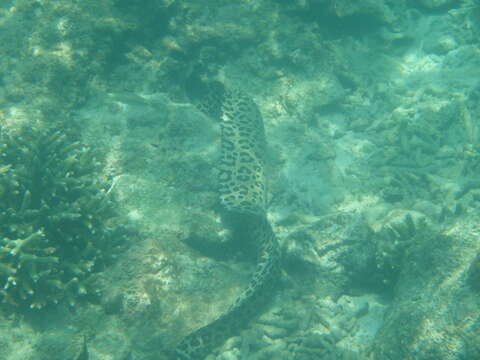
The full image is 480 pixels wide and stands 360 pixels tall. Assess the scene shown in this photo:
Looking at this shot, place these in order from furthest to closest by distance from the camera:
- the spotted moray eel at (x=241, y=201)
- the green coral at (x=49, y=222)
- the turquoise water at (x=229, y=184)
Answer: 1. the spotted moray eel at (x=241, y=201)
2. the turquoise water at (x=229, y=184)
3. the green coral at (x=49, y=222)

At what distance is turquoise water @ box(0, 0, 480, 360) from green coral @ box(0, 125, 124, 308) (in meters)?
0.03

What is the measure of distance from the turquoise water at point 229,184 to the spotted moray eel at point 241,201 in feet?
0.14

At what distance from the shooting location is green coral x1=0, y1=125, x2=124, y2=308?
4.40m

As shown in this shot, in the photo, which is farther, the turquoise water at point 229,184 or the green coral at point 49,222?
the turquoise water at point 229,184

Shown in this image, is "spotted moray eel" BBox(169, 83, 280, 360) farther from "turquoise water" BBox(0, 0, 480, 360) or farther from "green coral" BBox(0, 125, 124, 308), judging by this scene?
"green coral" BBox(0, 125, 124, 308)

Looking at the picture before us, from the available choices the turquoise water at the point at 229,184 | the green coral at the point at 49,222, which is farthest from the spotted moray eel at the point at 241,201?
the green coral at the point at 49,222

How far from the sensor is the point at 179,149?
673 cm

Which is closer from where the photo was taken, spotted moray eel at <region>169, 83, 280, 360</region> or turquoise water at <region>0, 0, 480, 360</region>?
turquoise water at <region>0, 0, 480, 360</region>

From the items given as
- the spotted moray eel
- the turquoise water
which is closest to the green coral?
the turquoise water

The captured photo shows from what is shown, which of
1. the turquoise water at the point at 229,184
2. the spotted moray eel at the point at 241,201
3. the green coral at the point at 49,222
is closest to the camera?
the green coral at the point at 49,222

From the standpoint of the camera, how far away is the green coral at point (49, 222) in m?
4.40

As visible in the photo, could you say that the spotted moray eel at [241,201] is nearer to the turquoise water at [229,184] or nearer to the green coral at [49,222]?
the turquoise water at [229,184]

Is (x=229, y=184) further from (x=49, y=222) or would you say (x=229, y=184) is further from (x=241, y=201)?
(x=49, y=222)

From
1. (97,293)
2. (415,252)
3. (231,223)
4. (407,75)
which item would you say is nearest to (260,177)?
(231,223)
